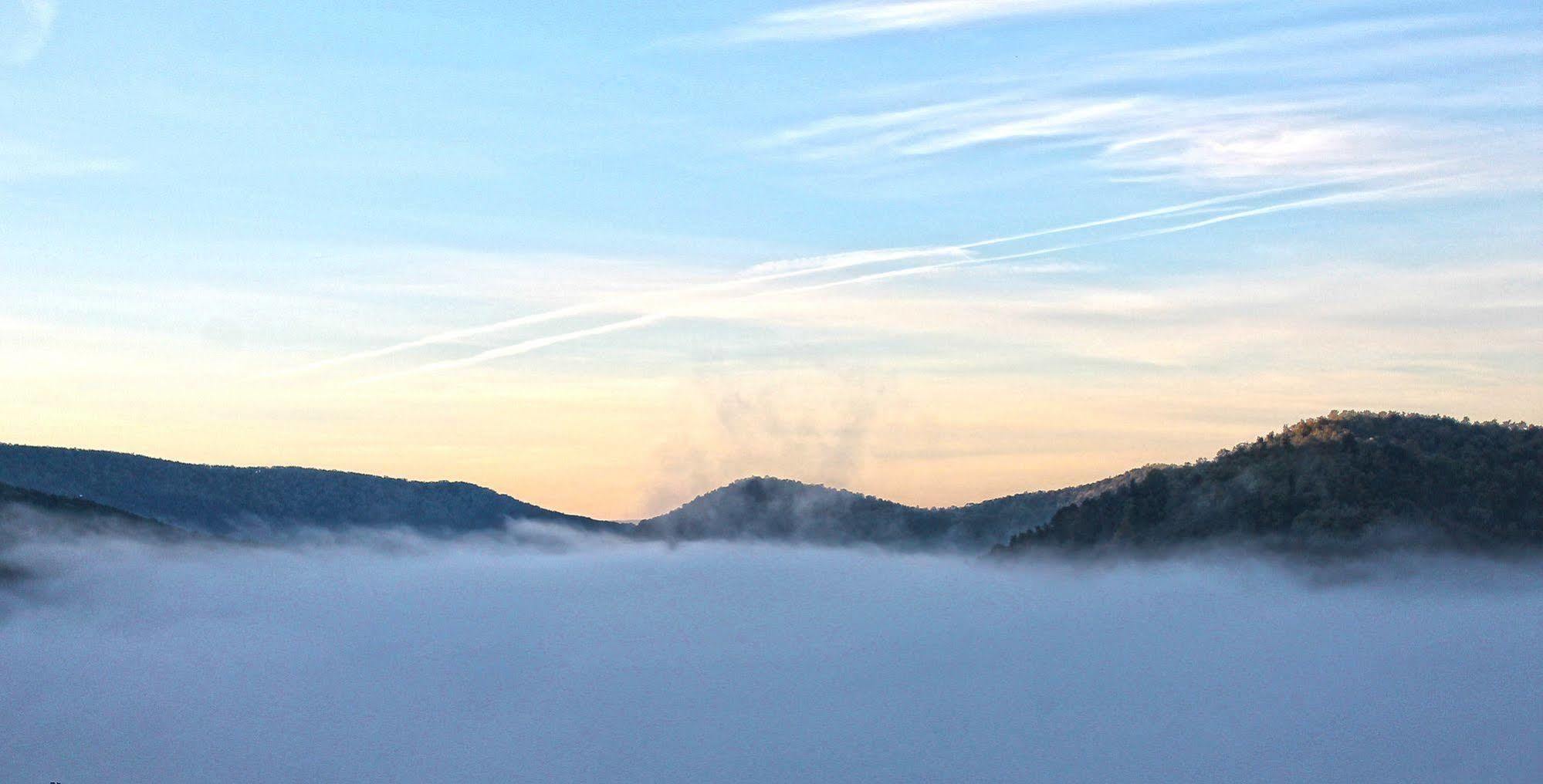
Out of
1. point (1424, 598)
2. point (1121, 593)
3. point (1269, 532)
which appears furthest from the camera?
point (1121, 593)

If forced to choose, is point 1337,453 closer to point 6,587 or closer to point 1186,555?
point 1186,555

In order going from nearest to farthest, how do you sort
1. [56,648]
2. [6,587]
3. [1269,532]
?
[1269,532] → [56,648] → [6,587]

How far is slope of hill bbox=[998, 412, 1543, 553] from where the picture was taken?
126m

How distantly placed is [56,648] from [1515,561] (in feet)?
502

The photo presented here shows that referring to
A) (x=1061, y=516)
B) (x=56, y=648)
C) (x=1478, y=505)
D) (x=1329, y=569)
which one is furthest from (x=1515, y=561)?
(x=56, y=648)

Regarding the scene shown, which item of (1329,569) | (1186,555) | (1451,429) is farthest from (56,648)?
(1451,429)

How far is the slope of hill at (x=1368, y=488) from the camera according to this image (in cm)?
12631

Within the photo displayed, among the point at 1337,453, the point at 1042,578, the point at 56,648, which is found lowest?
the point at 56,648

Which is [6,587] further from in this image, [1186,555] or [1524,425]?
[1524,425]

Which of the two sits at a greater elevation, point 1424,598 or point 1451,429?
point 1451,429

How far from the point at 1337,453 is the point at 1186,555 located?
56.1 ft

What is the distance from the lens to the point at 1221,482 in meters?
140

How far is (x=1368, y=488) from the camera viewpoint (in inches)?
4978

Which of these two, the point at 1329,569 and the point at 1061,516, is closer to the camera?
the point at 1329,569
